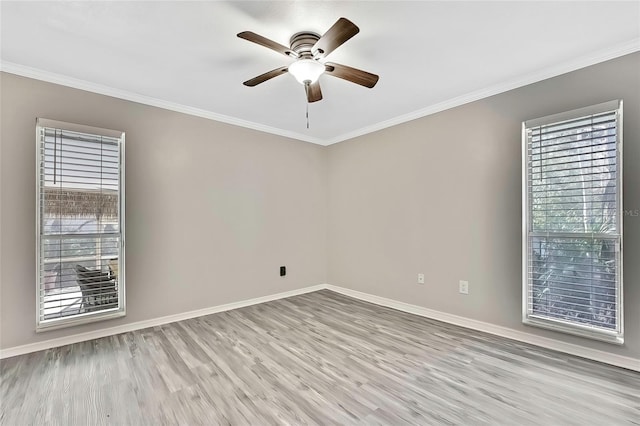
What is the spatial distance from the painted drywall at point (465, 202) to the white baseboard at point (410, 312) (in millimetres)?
53

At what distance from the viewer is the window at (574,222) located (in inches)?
90.4

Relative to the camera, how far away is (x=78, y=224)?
2.73 m

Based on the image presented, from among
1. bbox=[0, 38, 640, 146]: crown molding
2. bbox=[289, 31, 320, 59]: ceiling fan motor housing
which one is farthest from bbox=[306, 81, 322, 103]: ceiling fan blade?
bbox=[0, 38, 640, 146]: crown molding

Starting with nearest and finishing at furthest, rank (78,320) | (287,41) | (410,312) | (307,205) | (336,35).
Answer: (336,35) → (287,41) → (78,320) → (410,312) → (307,205)

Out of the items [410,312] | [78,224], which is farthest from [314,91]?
[410,312]

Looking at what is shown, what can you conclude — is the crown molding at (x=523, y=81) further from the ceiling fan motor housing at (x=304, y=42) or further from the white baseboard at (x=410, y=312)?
the white baseboard at (x=410, y=312)

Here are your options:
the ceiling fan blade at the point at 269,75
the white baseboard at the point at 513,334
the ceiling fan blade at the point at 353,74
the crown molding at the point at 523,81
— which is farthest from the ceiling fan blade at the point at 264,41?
the white baseboard at the point at 513,334

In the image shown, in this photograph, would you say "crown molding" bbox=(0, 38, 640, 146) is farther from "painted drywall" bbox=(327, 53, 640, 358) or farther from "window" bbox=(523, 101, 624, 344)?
"window" bbox=(523, 101, 624, 344)

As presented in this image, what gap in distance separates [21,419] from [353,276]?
3508 millimetres

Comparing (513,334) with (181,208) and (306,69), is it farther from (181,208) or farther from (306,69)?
(181,208)

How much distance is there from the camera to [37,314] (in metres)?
2.56

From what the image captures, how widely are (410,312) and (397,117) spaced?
96.9 inches

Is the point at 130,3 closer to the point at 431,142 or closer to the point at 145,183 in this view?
the point at 145,183

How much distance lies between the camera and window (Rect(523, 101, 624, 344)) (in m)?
2.30
